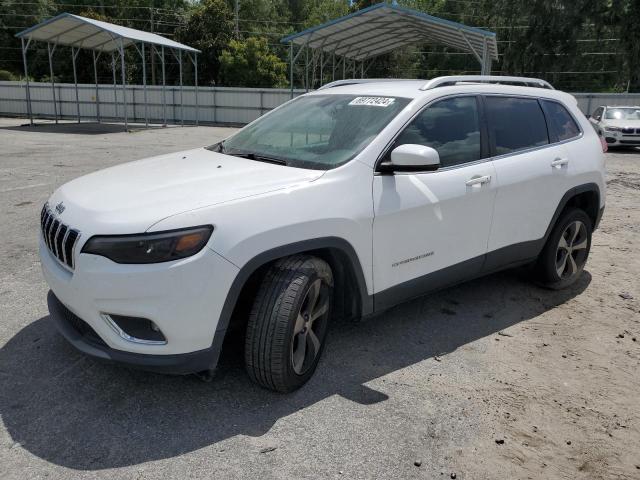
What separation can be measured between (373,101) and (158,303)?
2.06m

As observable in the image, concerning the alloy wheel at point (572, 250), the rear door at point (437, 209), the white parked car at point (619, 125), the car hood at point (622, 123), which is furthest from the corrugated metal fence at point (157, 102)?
the rear door at point (437, 209)

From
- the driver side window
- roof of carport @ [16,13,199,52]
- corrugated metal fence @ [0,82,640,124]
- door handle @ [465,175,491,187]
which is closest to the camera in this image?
the driver side window

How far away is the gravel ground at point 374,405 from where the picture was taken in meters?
2.60

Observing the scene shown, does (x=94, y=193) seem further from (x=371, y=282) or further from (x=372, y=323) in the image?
(x=372, y=323)

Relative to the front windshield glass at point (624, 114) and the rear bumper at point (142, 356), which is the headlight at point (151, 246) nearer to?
the rear bumper at point (142, 356)

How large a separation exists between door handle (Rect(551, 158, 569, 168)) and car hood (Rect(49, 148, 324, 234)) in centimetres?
230

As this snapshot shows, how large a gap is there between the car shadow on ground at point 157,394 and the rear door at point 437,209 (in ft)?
1.40

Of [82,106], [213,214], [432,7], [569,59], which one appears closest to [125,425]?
[213,214]

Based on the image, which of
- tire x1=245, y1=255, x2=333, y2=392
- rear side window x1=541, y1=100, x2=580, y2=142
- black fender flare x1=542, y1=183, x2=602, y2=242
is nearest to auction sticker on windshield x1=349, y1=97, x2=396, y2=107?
tire x1=245, y1=255, x2=333, y2=392

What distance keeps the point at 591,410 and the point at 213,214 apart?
2.37 metres

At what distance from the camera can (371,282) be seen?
3.37 m

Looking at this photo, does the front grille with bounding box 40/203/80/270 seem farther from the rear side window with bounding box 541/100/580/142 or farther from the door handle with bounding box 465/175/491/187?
the rear side window with bounding box 541/100/580/142

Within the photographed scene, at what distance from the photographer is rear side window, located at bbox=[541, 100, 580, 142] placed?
185 inches

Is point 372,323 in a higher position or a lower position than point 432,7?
lower
